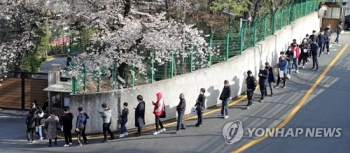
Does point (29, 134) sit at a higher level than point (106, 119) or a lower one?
lower

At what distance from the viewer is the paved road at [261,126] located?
559 inches

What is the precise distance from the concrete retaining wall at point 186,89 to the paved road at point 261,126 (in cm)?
101

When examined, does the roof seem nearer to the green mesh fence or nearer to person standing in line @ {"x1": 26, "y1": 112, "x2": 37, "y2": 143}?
the green mesh fence

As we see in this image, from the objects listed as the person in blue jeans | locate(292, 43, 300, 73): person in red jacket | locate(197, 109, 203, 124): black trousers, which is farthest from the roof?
locate(292, 43, 300, 73): person in red jacket

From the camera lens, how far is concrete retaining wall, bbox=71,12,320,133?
53.8 feet

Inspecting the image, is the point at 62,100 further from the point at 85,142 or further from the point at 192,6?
the point at 192,6

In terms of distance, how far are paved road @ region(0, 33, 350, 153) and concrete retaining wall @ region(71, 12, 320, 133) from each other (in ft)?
3.30

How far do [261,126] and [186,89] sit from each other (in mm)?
3502

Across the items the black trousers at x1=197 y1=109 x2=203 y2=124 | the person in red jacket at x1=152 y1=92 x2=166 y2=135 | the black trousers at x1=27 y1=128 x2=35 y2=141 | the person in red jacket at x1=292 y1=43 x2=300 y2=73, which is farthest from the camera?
the person in red jacket at x1=292 y1=43 x2=300 y2=73

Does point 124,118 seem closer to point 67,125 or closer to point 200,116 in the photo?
point 67,125

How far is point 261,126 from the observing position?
15828 millimetres

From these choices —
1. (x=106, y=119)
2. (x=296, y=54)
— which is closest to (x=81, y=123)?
(x=106, y=119)

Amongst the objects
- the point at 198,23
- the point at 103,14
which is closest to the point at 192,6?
Answer: the point at 198,23

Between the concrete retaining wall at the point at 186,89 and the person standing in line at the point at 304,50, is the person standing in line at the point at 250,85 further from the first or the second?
the person standing in line at the point at 304,50
